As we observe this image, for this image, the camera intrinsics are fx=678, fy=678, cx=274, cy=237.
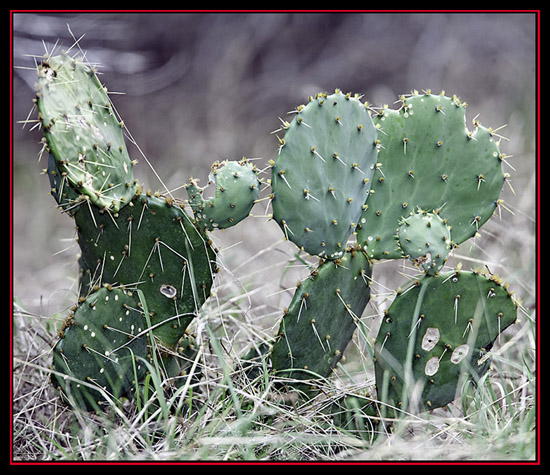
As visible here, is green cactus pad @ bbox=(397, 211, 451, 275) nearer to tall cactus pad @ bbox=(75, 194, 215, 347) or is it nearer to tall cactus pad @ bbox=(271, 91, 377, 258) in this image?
tall cactus pad @ bbox=(271, 91, 377, 258)

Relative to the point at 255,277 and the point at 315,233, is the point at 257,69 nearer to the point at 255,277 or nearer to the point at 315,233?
the point at 255,277

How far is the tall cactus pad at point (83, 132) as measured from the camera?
A: 4.97 feet

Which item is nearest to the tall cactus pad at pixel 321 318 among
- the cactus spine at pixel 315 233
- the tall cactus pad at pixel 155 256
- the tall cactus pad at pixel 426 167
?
the cactus spine at pixel 315 233

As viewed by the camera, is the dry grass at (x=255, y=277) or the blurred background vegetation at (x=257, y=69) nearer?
the dry grass at (x=255, y=277)

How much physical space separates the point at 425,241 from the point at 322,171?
0.97 feet

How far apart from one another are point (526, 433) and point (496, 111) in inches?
137

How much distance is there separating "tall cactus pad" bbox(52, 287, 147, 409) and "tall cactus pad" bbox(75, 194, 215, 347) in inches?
3.2

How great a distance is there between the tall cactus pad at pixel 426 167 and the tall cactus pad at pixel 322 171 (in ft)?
0.40

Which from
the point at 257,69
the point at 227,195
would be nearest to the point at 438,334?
the point at 227,195

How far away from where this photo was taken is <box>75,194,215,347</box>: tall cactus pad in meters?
1.66

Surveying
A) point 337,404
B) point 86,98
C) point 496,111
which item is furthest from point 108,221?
point 496,111

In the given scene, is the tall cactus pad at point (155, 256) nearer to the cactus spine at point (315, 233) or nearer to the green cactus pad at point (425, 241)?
the cactus spine at point (315, 233)

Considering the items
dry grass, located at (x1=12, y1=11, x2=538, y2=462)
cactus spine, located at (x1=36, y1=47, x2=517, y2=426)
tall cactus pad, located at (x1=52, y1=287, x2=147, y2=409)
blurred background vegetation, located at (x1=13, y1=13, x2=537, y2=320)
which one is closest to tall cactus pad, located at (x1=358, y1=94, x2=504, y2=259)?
cactus spine, located at (x1=36, y1=47, x2=517, y2=426)

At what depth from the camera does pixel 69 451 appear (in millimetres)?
1658
